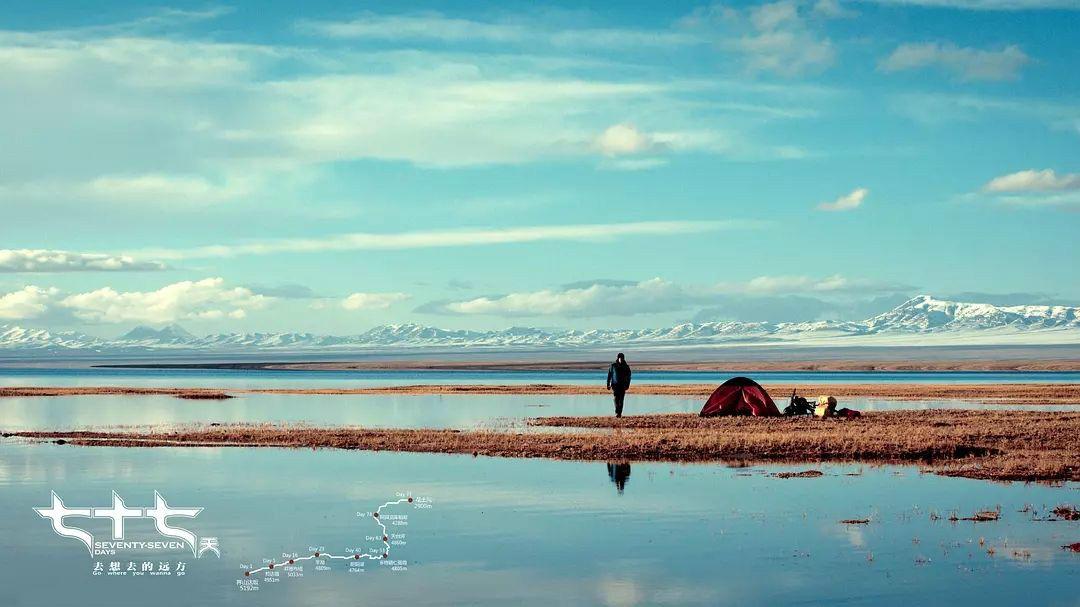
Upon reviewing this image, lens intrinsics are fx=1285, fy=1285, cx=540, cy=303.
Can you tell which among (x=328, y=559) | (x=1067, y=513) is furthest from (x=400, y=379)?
(x=328, y=559)

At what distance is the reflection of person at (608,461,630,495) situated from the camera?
96.1 ft

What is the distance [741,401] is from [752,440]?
493 inches

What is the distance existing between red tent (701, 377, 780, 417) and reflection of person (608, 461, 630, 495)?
1725cm

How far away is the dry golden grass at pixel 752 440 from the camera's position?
1347 inches

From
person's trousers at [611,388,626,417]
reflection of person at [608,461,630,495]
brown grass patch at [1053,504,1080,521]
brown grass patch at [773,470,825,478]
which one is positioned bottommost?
brown grass patch at [1053,504,1080,521]

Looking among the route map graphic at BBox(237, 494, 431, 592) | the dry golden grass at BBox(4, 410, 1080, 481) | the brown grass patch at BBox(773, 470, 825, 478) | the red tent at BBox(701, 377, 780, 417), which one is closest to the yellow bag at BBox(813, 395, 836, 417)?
the dry golden grass at BBox(4, 410, 1080, 481)

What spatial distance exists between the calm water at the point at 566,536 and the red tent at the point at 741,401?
58.2 ft

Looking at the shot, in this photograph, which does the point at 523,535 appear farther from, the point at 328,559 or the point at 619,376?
the point at 619,376

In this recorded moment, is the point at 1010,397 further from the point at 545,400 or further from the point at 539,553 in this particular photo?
the point at 539,553

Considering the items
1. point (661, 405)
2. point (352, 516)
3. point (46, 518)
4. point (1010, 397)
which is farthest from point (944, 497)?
point (1010, 397)

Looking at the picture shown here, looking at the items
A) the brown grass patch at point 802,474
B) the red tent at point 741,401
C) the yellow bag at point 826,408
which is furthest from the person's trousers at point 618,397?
the brown grass patch at point 802,474

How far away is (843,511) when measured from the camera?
24.7 m

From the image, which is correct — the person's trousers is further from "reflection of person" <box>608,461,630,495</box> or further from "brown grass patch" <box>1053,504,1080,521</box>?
"brown grass patch" <box>1053,504,1080,521</box>

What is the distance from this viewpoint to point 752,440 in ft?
126
